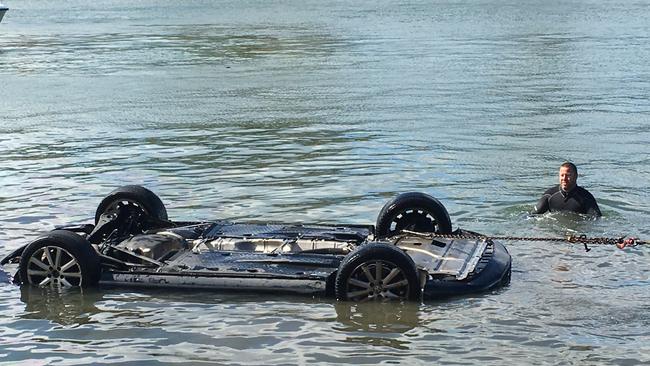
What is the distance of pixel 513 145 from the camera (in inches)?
917

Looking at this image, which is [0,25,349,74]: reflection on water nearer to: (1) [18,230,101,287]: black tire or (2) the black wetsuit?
(2) the black wetsuit

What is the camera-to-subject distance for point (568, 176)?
16828mm

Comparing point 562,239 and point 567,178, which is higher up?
point 567,178

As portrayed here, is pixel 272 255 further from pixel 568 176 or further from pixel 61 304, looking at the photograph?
pixel 568 176

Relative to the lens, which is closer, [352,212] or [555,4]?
[352,212]

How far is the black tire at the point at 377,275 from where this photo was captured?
1198 centimetres

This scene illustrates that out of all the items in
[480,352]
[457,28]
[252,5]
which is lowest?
[480,352]

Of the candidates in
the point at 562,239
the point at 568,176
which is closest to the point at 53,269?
the point at 562,239

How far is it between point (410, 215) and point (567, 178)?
3.59 m

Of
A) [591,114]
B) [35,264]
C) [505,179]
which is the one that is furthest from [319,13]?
[35,264]

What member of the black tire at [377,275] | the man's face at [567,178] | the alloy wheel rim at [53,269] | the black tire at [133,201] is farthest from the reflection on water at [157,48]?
the black tire at [377,275]

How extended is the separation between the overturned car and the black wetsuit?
3.49m

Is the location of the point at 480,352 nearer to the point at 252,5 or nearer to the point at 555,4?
the point at 555,4

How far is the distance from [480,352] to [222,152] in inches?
497
